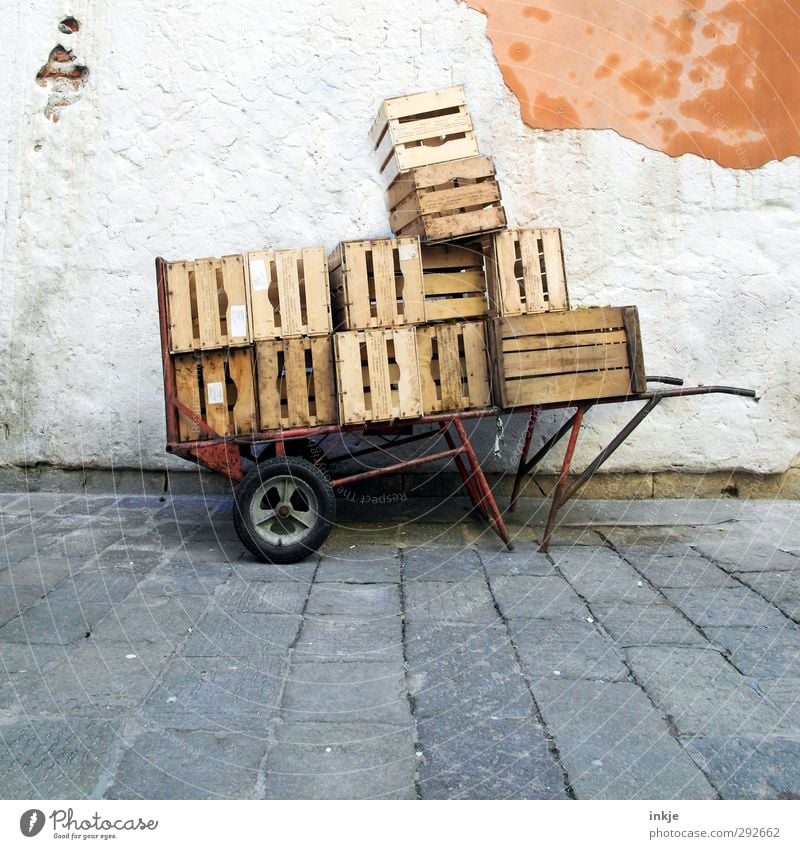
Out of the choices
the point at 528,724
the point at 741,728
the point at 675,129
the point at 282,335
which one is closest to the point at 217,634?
the point at 528,724

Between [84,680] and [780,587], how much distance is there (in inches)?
134

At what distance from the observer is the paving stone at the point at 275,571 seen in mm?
4496

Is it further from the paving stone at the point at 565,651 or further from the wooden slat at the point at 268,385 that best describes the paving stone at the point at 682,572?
the wooden slat at the point at 268,385

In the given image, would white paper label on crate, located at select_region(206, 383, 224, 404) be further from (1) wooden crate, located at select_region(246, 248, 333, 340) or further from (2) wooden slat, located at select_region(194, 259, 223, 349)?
(1) wooden crate, located at select_region(246, 248, 333, 340)

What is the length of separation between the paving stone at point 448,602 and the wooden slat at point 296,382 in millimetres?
1130

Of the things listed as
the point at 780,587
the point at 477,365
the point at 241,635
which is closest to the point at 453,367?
the point at 477,365

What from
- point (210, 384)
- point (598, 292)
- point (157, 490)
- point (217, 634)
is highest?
point (598, 292)

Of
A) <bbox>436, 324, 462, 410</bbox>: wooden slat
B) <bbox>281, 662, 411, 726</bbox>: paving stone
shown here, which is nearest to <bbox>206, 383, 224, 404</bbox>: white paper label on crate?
<bbox>436, 324, 462, 410</bbox>: wooden slat

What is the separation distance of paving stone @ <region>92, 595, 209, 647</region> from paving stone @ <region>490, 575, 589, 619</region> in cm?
146

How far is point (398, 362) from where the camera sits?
4703mm

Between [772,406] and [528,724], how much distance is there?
4.33 meters

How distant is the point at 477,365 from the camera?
4844 mm

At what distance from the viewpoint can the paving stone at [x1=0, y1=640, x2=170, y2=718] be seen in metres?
2.92

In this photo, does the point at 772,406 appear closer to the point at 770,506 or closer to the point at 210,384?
the point at 770,506
